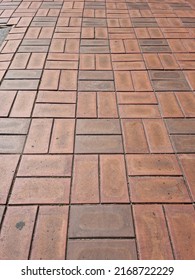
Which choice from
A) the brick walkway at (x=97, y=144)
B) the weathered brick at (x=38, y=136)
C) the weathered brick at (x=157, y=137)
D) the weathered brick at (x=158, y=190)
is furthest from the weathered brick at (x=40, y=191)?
the weathered brick at (x=157, y=137)

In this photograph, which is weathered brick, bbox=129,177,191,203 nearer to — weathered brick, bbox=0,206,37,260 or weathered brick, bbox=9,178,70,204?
weathered brick, bbox=9,178,70,204

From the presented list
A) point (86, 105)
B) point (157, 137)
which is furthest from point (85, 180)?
point (86, 105)

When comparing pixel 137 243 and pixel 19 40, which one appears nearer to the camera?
pixel 137 243

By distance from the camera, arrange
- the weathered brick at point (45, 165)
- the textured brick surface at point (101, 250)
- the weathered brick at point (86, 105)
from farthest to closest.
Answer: the weathered brick at point (86, 105) < the weathered brick at point (45, 165) < the textured brick surface at point (101, 250)

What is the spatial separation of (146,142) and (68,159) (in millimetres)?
523

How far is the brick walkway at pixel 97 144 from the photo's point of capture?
4.35ft

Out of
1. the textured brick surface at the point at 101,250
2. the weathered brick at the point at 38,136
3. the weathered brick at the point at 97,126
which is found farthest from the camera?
the weathered brick at the point at 97,126

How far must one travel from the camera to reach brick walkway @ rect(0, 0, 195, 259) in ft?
4.35

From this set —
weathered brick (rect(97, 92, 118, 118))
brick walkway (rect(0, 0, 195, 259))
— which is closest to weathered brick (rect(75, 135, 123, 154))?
brick walkway (rect(0, 0, 195, 259))

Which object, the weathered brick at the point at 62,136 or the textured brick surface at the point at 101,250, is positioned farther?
the weathered brick at the point at 62,136

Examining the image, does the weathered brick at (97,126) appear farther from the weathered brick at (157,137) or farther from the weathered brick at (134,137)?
the weathered brick at (157,137)
